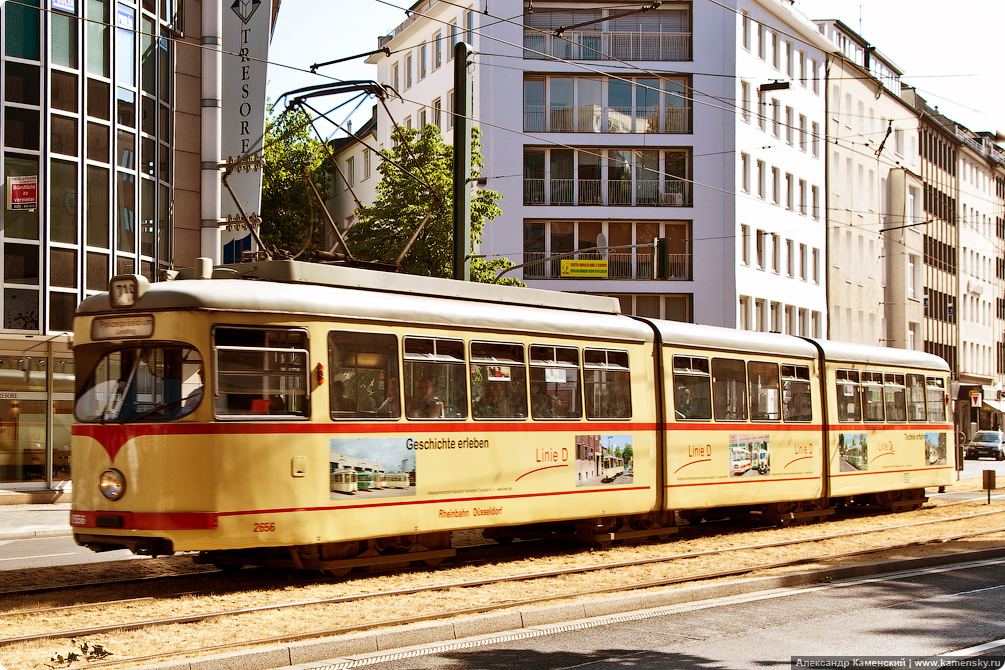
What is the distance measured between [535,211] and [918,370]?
88.0 feet

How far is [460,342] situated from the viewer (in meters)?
13.2

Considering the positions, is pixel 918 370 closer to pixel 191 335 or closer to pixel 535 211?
pixel 191 335

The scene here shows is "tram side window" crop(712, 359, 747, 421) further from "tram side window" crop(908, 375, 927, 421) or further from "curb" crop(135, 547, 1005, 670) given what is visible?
"tram side window" crop(908, 375, 927, 421)

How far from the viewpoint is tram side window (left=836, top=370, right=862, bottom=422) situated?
20.3 metres

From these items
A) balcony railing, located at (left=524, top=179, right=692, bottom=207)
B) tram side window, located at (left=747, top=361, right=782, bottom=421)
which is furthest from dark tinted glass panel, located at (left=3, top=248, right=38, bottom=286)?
balcony railing, located at (left=524, top=179, right=692, bottom=207)

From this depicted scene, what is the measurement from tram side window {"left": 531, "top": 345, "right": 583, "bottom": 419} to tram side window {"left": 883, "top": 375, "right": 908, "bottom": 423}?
9270mm

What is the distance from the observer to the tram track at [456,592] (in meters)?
8.75

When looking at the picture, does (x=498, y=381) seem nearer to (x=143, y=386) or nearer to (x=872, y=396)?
(x=143, y=386)

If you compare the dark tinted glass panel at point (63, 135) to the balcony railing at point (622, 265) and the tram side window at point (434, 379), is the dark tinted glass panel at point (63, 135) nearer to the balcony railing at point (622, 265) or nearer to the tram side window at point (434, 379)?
the tram side window at point (434, 379)

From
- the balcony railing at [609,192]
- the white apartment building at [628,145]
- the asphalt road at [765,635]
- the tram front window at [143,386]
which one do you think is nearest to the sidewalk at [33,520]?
the tram front window at [143,386]

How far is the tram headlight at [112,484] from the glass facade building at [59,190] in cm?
1273

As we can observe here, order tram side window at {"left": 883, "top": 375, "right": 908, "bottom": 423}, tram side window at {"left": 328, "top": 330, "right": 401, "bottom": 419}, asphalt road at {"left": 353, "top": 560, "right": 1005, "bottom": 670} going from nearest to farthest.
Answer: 1. asphalt road at {"left": 353, "top": 560, "right": 1005, "bottom": 670}
2. tram side window at {"left": 328, "top": 330, "right": 401, "bottom": 419}
3. tram side window at {"left": 883, "top": 375, "right": 908, "bottom": 423}

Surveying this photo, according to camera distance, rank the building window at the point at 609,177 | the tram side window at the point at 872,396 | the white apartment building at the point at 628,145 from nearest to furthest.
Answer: the tram side window at the point at 872,396 < the white apartment building at the point at 628,145 < the building window at the point at 609,177

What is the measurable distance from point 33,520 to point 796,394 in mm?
12901
